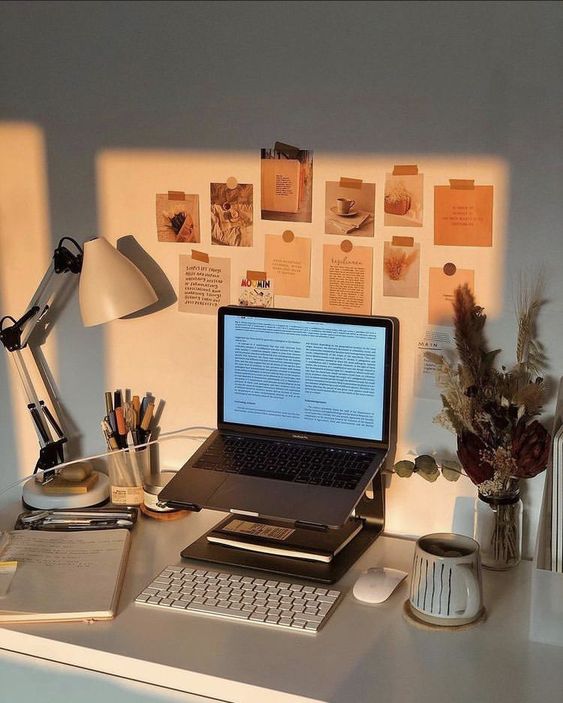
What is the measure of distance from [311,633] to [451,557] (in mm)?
244

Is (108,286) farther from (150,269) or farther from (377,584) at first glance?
(377,584)

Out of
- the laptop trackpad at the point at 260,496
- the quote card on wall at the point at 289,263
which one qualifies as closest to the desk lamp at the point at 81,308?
the quote card on wall at the point at 289,263

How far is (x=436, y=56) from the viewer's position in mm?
1626

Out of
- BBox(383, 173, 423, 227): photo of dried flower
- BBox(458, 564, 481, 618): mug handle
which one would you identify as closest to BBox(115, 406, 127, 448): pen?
BBox(383, 173, 423, 227): photo of dried flower

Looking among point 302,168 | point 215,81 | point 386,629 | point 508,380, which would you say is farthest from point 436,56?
point 386,629

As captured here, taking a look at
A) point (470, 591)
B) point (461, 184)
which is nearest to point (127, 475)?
point (470, 591)

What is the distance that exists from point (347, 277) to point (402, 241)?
0.42 ft

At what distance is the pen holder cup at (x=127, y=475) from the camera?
192 cm

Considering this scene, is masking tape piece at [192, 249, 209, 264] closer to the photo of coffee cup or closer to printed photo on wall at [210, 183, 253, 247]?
printed photo on wall at [210, 183, 253, 247]

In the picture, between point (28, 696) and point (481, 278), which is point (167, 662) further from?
point (481, 278)

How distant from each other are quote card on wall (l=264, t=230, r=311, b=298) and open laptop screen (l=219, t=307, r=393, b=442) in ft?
0.20

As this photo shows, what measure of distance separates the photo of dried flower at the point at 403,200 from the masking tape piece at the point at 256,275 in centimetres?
27

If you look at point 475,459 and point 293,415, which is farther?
point 293,415

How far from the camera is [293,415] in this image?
5.98 ft
